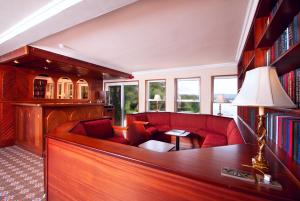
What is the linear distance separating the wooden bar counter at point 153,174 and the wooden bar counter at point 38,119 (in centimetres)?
243

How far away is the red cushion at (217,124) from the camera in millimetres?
4008

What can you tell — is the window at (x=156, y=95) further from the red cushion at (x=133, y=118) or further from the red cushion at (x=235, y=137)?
the red cushion at (x=235, y=137)

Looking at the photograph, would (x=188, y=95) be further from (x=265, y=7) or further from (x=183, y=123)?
(x=265, y=7)

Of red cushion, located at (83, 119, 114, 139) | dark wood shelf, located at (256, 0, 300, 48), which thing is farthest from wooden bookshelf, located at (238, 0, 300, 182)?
red cushion, located at (83, 119, 114, 139)

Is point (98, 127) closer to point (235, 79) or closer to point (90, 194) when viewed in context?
point (90, 194)

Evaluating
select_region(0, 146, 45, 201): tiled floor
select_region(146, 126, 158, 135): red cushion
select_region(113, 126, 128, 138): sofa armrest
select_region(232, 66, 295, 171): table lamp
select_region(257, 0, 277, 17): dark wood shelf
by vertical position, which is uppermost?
select_region(257, 0, 277, 17): dark wood shelf

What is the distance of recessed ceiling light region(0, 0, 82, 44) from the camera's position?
1.75 metres

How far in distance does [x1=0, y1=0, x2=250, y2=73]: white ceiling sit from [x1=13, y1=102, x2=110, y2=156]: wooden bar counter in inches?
53.6

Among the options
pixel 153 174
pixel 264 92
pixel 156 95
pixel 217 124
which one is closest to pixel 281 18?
pixel 264 92

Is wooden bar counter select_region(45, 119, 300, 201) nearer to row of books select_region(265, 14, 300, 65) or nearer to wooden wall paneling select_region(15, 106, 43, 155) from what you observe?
row of books select_region(265, 14, 300, 65)

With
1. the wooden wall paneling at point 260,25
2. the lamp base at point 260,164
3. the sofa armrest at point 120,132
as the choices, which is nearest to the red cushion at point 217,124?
the sofa armrest at point 120,132

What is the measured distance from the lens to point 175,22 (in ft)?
7.70

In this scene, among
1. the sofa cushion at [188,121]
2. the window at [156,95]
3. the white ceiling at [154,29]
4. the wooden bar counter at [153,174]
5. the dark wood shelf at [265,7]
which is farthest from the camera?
the window at [156,95]

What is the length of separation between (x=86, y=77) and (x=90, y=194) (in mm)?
6029
